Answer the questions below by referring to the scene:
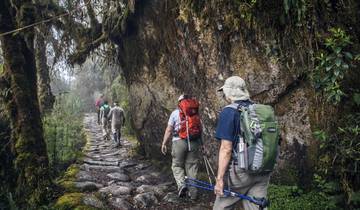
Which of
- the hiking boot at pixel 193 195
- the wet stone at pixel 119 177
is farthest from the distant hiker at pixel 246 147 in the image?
the wet stone at pixel 119 177

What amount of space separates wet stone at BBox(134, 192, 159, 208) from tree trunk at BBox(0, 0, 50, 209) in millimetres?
1706

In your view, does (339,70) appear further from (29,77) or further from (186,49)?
(29,77)

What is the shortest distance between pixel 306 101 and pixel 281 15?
147 cm

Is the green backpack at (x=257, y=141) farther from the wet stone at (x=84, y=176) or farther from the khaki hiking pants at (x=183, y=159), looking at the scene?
the wet stone at (x=84, y=176)

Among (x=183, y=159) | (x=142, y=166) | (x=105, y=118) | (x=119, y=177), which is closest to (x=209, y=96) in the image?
(x=183, y=159)

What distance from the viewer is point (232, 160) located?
12.0 ft

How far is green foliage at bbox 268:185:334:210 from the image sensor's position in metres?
5.01

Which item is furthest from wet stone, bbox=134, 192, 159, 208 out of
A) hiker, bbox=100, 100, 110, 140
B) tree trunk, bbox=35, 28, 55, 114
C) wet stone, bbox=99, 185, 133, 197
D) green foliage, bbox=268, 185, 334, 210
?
hiker, bbox=100, 100, 110, 140

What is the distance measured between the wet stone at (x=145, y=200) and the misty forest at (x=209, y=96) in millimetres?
20

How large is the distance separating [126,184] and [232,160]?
183 inches

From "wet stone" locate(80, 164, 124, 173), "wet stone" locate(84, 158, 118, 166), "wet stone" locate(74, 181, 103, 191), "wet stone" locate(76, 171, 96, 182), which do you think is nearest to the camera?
"wet stone" locate(74, 181, 103, 191)

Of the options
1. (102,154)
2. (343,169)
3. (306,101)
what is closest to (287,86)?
(306,101)

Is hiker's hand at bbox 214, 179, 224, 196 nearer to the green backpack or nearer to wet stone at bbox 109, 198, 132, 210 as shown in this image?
the green backpack

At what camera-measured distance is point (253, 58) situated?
19.5ft
